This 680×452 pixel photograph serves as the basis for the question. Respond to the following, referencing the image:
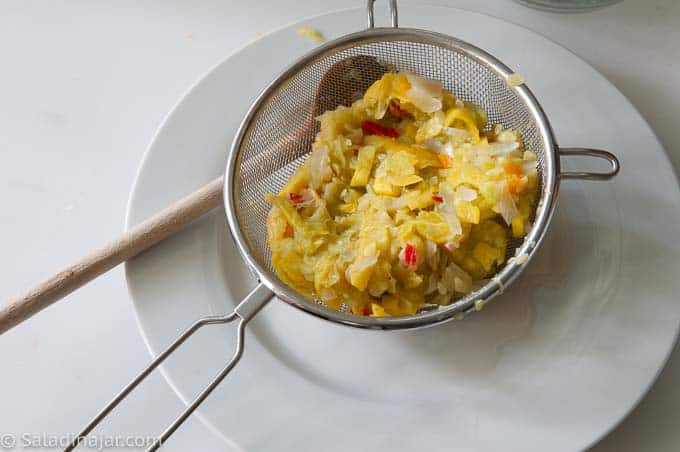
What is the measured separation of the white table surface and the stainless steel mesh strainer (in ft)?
1.12

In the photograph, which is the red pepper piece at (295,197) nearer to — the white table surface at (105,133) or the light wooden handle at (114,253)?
the light wooden handle at (114,253)

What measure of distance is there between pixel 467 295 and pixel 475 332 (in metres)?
0.09

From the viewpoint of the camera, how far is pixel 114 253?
146 cm

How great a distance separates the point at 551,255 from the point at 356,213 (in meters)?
0.44

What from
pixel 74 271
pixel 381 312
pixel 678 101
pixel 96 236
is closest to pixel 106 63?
pixel 96 236

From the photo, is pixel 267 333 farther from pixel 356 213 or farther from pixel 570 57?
pixel 570 57

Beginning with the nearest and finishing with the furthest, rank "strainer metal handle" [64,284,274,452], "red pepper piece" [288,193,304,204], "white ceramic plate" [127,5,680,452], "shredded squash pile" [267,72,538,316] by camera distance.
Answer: "strainer metal handle" [64,284,274,452]
"white ceramic plate" [127,5,680,452]
"shredded squash pile" [267,72,538,316]
"red pepper piece" [288,193,304,204]

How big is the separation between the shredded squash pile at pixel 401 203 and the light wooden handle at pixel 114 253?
16 centimetres

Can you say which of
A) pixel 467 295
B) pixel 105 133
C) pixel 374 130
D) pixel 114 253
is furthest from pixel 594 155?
pixel 105 133

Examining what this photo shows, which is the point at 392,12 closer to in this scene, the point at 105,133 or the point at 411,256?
the point at 411,256

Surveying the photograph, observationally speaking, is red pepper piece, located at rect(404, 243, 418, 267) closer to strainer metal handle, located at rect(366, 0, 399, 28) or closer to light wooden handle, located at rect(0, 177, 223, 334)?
light wooden handle, located at rect(0, 177, 223, 334)

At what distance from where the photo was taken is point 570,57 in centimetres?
165

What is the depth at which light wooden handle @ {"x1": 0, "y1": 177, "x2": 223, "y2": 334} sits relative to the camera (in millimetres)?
1402
